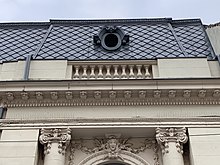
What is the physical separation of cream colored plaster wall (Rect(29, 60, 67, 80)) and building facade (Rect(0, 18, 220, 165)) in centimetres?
3

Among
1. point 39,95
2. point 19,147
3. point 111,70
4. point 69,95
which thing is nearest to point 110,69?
point 111,70

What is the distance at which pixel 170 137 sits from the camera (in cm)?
1233

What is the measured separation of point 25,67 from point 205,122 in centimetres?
617

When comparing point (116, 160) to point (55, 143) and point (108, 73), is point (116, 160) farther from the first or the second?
point (108, 73)

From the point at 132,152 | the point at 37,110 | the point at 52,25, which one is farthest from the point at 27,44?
the point at 132,152

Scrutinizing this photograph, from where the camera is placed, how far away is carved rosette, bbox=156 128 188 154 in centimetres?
1222

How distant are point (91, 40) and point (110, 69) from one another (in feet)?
9.44

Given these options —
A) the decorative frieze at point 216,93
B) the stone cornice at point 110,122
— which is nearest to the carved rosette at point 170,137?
the stone cornice at point 110,122

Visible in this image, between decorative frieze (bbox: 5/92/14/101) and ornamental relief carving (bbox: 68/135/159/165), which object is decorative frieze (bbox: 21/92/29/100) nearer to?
decorative frieze (bbox: 5/92/14/101)

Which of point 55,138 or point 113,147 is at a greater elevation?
point 55,138

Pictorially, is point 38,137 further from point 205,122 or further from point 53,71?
point 205,122

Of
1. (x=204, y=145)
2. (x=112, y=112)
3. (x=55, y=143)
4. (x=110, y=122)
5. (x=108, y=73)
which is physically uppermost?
(x=108, y=73)

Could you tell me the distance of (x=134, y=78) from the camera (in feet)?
44.8

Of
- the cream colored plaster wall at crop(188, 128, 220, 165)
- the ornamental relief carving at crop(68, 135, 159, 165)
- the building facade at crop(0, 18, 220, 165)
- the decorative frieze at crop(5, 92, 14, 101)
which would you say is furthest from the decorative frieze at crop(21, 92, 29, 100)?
the cream colored plaster wall at crop(188, 128, 220, 165)
